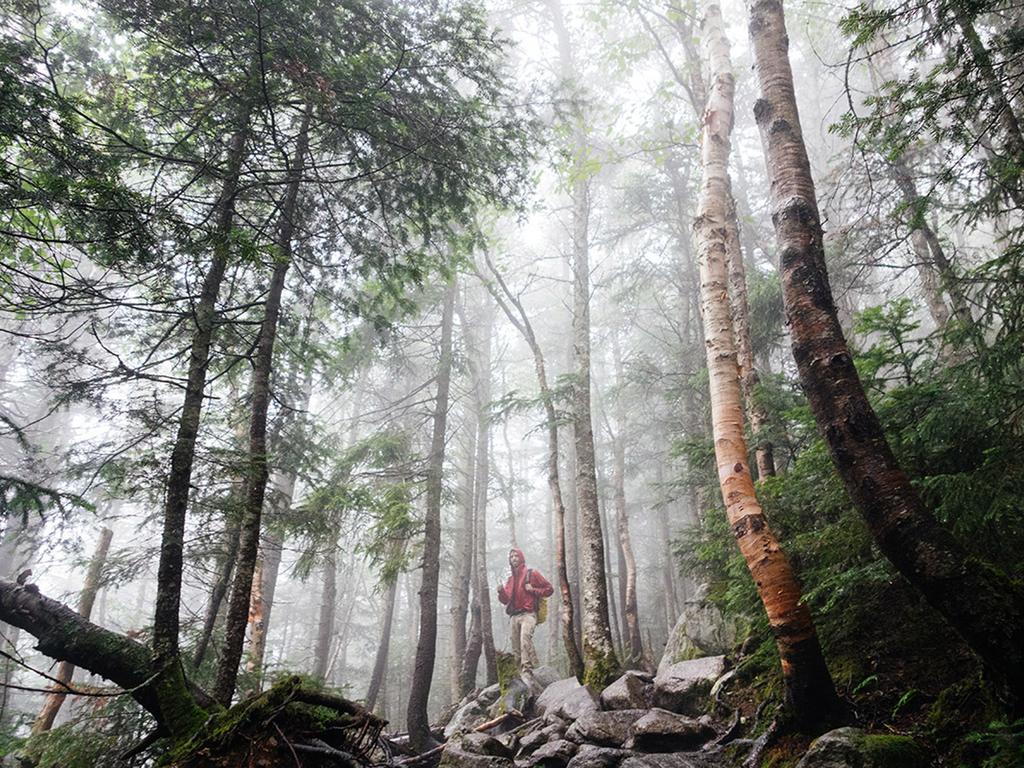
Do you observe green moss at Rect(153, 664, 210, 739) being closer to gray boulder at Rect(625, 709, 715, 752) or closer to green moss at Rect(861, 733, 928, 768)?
gray boulder at Rect(625, 709, 715, 752)

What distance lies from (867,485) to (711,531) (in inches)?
169

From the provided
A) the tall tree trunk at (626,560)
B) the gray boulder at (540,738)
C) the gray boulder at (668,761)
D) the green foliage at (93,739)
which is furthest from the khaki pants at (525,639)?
the green foliage at (93,739)

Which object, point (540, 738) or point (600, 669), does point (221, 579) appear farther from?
point (600, 669)

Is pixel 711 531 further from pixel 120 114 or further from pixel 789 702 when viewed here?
pixel 120 114

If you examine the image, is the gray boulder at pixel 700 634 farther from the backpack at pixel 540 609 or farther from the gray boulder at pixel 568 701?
the backpack at pixel 540 609

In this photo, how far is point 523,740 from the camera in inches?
275

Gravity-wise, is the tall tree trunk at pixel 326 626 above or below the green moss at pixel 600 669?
above

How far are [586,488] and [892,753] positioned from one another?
7.64 meters

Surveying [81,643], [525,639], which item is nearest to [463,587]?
[525,639]

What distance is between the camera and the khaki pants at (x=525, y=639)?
11.6 metres

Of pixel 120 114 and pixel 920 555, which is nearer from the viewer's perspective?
pixel 920 555

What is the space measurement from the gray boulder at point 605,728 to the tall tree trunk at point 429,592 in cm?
472

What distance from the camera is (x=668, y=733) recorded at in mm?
5547

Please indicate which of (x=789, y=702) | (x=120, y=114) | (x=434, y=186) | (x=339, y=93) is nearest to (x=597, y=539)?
(x=789, y=702)
